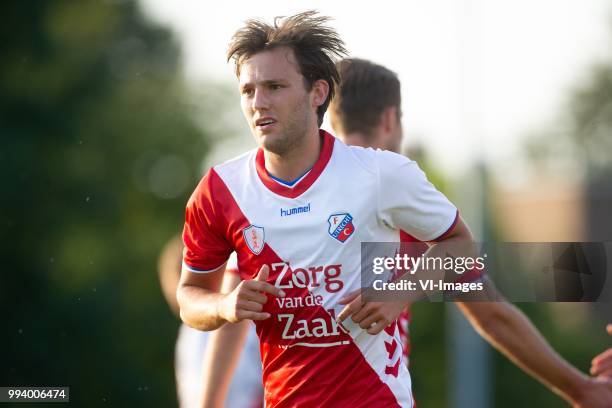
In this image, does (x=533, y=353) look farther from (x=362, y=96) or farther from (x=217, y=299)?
(x=217, y=299)

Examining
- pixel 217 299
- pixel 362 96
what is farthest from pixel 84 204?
pixel 217 299

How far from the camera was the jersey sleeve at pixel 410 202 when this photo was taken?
176 inches

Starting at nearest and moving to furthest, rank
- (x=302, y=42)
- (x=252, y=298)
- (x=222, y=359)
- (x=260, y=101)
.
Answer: (x=252, y=298) < (x=260, y=101) < (x=302, y=42) < (x=222, y=359)

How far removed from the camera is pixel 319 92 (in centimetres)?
473

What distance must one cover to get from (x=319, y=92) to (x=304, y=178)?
0.43 metres

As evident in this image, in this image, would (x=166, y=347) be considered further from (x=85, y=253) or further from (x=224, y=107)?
(x=224, y=107)

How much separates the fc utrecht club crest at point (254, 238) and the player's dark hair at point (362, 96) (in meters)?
1.37

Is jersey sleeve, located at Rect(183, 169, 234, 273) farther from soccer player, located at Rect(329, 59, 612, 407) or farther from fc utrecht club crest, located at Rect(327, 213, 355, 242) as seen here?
soccer player, located at Rect(329, 59, 612, 407)

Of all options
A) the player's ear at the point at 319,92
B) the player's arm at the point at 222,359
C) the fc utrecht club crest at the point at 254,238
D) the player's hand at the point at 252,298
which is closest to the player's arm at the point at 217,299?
the player's hand at the point at 252,298

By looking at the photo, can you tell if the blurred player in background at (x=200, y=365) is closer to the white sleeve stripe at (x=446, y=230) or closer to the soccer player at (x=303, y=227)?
the soccer player at (x=303, y=227)

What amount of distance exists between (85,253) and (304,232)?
19.2 meters

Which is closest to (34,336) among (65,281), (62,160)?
(65,281)

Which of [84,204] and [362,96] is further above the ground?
[84,204]

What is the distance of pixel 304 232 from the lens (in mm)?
4457
